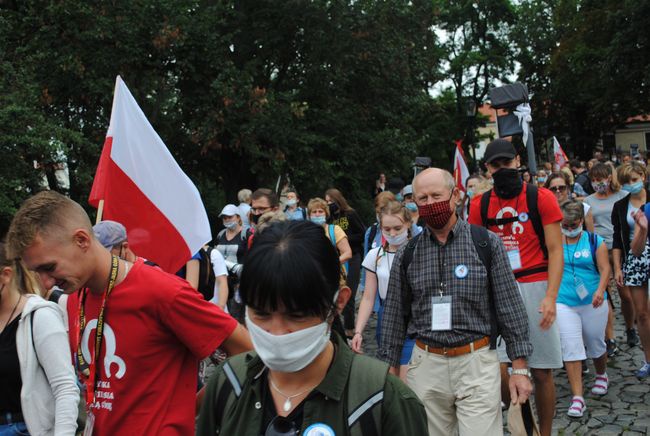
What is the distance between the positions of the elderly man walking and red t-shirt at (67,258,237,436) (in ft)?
4.79

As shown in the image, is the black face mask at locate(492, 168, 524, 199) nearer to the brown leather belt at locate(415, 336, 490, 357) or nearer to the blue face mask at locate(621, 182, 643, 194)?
the brown leather belt at locate(415, 336, 490, 357)

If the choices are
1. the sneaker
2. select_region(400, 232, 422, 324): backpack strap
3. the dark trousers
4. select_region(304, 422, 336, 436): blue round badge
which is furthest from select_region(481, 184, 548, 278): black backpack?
the dark trousers

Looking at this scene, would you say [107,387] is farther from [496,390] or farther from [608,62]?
[608,62]

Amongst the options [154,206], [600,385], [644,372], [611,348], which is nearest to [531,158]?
[611,348]

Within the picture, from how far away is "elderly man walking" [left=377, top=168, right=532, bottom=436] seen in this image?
3936mm

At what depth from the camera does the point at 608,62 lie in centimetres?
3400

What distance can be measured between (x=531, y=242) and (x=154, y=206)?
2.53 meters

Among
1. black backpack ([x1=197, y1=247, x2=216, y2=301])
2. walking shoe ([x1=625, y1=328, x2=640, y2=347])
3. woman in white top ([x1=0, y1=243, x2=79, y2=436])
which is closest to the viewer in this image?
woman in white top ([x1=0, y1=243, x2=79, y2=436])

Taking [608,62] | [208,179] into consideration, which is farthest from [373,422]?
[608,62]

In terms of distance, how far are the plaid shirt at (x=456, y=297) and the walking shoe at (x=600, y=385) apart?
10.5 ft

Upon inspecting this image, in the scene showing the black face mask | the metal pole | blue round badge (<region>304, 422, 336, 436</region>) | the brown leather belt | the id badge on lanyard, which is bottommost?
the brown leather belt

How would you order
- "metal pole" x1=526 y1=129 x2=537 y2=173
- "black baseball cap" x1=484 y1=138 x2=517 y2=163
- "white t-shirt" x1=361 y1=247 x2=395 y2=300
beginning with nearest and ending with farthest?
"black baseball cap" x1=484 y1=138 x2=517 y2=163 → "white t-shirt" x1=361 y1=247 x2=395 y2=300 → "metal pole" x1=526 y1=129 x2=537 y2=173

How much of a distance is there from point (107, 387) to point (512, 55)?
50374 millimetres

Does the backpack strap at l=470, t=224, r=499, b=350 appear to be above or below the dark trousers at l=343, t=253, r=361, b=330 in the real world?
above
